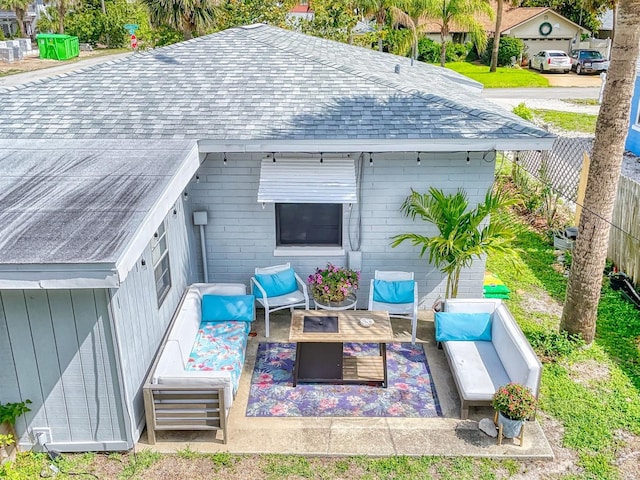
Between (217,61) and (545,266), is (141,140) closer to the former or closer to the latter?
(217,61)

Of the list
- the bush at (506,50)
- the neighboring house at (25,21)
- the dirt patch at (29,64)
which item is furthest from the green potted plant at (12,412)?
the neighboring house at (25,21)

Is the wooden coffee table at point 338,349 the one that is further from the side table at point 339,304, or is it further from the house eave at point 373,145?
the house eave at point 373,145

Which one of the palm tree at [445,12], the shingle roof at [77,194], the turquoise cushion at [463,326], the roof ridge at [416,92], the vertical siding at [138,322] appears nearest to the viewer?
the shingle roof at [77,194]

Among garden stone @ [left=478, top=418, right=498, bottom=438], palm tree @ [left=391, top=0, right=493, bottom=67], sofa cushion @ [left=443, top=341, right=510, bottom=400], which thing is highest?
palm tree @ [left=391, top=0, right=493, bottom=67]

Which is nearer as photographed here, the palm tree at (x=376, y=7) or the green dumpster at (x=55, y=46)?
the palm tree at (x=376, y=7)

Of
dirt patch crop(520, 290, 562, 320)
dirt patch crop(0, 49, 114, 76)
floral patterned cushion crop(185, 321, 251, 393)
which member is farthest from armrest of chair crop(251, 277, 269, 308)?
dirt patch crop(0, 49, 114, 76)

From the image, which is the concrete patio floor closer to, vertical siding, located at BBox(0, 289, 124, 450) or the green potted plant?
vertical siding, located at BBox(0, 289, 124, 450)
